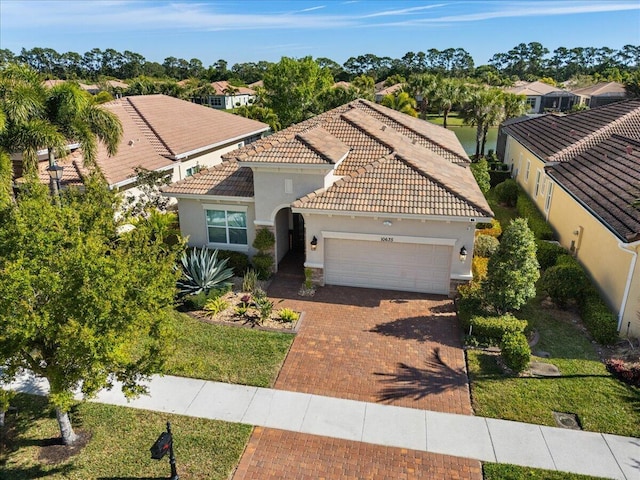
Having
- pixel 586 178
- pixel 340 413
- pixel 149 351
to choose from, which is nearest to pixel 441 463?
pixel 340 413

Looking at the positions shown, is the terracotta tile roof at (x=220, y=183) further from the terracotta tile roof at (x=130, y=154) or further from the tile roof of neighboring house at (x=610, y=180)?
the tile roof of neighboring house at (x=610, y=180)

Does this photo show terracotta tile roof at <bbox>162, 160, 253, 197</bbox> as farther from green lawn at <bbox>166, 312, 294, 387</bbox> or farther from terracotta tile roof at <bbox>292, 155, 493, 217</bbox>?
green lawn at <bbox>166, 312, 294, 387</bbox>

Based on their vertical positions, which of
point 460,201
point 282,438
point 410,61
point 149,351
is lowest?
point 282,438

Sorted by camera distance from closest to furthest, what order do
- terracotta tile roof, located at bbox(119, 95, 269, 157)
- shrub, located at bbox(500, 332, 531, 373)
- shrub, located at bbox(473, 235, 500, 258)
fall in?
shrub, located at bbox(500, 332, 531, 373)
shrub, located at bbox(473, 235, 500, 258)
terracotta tile roof, located at bbox(119, 95, 269, 157)

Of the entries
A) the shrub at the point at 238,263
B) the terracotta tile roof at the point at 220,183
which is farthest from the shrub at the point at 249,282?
the terracotta tile roof at the point at 220,183

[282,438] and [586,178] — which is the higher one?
[586,178]

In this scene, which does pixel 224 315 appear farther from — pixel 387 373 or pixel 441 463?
pixel 441 463

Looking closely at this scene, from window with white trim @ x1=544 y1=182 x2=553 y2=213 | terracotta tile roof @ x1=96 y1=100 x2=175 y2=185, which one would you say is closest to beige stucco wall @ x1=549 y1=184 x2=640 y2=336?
window with white trim @ x1=544 y1=182 x2=553 y2=213
